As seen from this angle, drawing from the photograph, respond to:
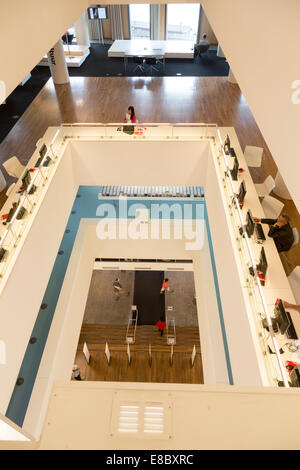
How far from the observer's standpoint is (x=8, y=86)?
13.2ft

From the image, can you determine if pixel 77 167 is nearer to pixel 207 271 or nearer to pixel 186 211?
pixel 186 211

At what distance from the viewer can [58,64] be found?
12625mm

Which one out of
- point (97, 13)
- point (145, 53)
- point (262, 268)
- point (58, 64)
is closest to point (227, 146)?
point (262, 268)

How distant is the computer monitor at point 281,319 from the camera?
11.0 ft

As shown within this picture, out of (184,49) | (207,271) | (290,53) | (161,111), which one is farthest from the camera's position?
(184,49)

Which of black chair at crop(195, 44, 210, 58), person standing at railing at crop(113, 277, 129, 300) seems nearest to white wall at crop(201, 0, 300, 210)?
person standing at railing at crop(113, 277, 129, 300)

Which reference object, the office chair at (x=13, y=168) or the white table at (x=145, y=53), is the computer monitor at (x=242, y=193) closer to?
the office chair at (x=13, y=168)

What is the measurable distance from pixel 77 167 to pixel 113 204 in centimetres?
152

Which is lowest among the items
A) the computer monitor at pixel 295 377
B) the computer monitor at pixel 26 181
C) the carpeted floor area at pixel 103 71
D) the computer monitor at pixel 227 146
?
the computer monitor at pixel 295 377

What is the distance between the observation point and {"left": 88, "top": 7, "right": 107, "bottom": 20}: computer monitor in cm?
1655

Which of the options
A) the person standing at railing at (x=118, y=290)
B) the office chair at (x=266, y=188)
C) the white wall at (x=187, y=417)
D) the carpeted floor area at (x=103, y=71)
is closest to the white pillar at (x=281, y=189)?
the office chair at (x=266, y=188)

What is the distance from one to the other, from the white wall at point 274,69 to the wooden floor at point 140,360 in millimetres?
8672
